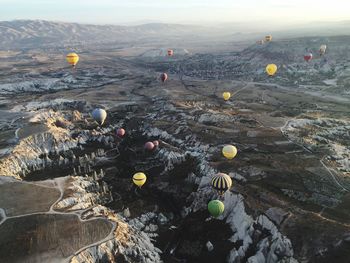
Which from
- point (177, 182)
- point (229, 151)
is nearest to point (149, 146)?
point (177, 182)

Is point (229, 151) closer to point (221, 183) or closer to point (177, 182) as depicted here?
point (177, 182)

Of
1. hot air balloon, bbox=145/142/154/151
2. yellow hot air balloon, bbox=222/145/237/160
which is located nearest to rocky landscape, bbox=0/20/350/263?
yellow hot air balloon, bbox=222/145/237/160

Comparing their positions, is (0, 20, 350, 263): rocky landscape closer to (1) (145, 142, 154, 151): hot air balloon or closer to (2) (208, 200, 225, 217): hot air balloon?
(1) (145, 142, 154, 151): hot air balloon

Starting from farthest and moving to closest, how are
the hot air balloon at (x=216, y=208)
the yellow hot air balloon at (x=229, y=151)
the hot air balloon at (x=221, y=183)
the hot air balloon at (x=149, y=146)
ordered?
1. the hot air balloon at (x=149, y=146)
2. the yellow hot air balloon at (x=229, y=151)
3. the hot air balloon at (x=221, y=183)
4. the hot air balloon at (x=216, y=208)

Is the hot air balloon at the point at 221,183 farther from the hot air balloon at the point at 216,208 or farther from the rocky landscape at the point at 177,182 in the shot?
the rocky landscape at the point at 177,182

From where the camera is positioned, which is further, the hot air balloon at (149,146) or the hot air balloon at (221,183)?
the hot air balloon at (149,146)

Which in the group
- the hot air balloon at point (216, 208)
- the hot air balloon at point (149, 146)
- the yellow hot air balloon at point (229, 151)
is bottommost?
the hot air balloon at point (149, 146)

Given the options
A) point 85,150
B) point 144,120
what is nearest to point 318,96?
point 144,120

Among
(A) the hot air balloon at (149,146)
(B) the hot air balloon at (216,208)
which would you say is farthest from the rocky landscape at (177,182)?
(B) the hot air balloon at (216,208)

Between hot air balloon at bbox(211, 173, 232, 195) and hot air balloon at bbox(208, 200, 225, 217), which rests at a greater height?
hot air balloon at bbox(211, 173, 232, 195)
